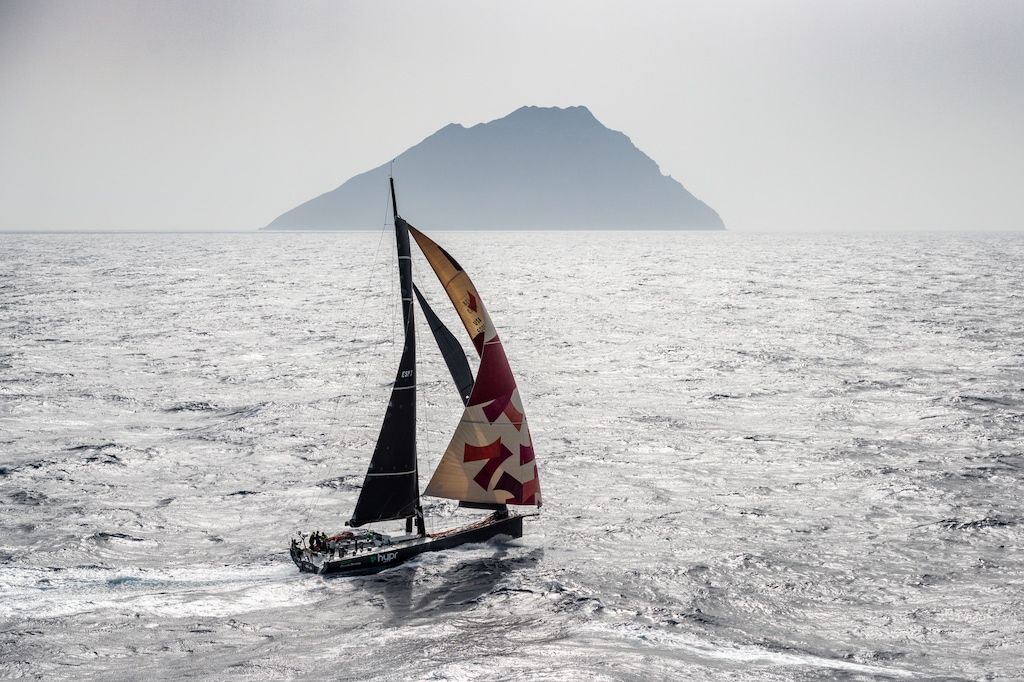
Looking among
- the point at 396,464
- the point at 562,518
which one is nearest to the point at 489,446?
the point at 396,464

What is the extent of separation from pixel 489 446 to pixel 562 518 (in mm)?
6520

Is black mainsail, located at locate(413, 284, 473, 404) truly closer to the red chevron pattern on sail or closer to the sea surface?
the red chevron pattern on sail

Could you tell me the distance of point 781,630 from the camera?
26.6 m

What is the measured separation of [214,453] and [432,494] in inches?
717

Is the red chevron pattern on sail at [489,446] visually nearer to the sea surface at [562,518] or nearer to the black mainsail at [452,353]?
the black mainsail at [452,353]

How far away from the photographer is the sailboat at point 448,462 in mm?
30562

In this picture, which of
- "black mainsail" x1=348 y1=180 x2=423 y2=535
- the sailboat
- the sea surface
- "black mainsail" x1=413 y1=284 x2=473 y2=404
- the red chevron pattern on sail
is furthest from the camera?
the red chevron pattern on sail

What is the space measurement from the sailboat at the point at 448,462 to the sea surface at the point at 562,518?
2.68ft

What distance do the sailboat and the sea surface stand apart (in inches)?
32.1

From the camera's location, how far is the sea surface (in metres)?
25.2

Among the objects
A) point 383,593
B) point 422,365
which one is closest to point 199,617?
point 383,593

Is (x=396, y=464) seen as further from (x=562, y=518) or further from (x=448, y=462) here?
(x=562, y=518)

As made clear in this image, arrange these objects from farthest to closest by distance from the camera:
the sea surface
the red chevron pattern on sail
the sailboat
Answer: the red chevron pattern on sail < the sailboat < the sea surface

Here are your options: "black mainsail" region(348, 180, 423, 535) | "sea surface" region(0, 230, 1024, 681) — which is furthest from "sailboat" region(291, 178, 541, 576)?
"sea surface" region(0, 230, 1024, 681)
